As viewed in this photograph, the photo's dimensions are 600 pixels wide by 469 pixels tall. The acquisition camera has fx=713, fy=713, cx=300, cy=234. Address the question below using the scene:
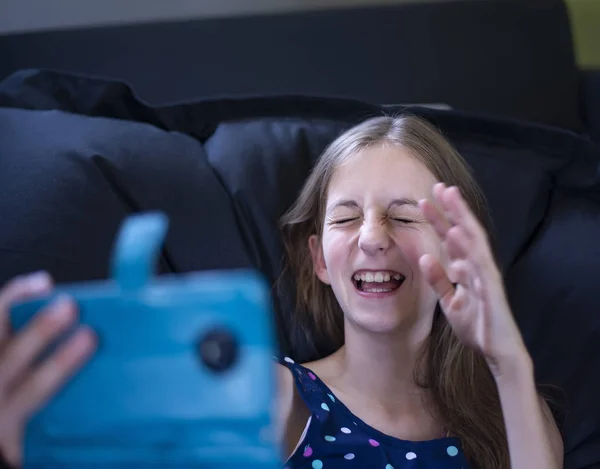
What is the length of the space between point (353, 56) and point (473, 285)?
105cm

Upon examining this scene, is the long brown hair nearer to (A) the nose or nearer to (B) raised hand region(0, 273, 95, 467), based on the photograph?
(A) the nose

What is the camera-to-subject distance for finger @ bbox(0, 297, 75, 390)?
0.42 m

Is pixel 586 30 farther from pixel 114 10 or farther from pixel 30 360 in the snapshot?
pixel 30 360

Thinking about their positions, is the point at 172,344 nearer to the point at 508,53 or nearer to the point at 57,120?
the point at 57,120

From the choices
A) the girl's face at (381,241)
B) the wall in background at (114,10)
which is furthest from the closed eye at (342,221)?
the wall in background at (114,10)

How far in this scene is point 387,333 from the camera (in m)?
0.97

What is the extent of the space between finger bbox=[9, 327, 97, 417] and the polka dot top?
52 cm

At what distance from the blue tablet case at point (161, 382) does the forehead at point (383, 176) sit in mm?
535

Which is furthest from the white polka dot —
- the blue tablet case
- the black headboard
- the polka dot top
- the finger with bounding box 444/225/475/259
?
the black headboard

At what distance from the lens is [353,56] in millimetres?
1622

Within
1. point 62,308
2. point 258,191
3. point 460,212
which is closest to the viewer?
point 62,308

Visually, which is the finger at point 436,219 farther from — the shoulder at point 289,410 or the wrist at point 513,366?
the shoulder at point 289,410

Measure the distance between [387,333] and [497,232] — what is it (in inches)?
11.9

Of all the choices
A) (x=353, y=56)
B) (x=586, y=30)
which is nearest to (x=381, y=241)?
(x=353, y=56)
